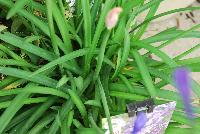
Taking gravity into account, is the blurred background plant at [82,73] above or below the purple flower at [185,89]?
above

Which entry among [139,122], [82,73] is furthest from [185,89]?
[82,73]

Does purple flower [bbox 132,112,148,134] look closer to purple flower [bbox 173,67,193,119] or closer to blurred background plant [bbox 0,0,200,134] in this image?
blurred background plant [bbox 0,0,200,134]

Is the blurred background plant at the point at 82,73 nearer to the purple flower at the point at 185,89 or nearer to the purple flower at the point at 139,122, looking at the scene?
the purple flower at the point at 139,122

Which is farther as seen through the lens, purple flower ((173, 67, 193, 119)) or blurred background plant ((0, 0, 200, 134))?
blurred background plant ((0, 0, 200, 134))

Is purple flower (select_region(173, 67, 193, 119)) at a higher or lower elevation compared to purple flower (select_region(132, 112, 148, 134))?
lower

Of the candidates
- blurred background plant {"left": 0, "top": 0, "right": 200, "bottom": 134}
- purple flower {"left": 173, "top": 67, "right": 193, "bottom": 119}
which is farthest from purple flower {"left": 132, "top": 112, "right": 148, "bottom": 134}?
purple flower {"left": 173, "top": 67, "right": 193, "bottom": 119}

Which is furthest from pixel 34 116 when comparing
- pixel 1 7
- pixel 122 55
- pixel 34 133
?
pixel 1 7

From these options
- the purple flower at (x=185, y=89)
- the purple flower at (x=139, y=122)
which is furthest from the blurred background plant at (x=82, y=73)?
the purple flower at (x=185, y=89)
